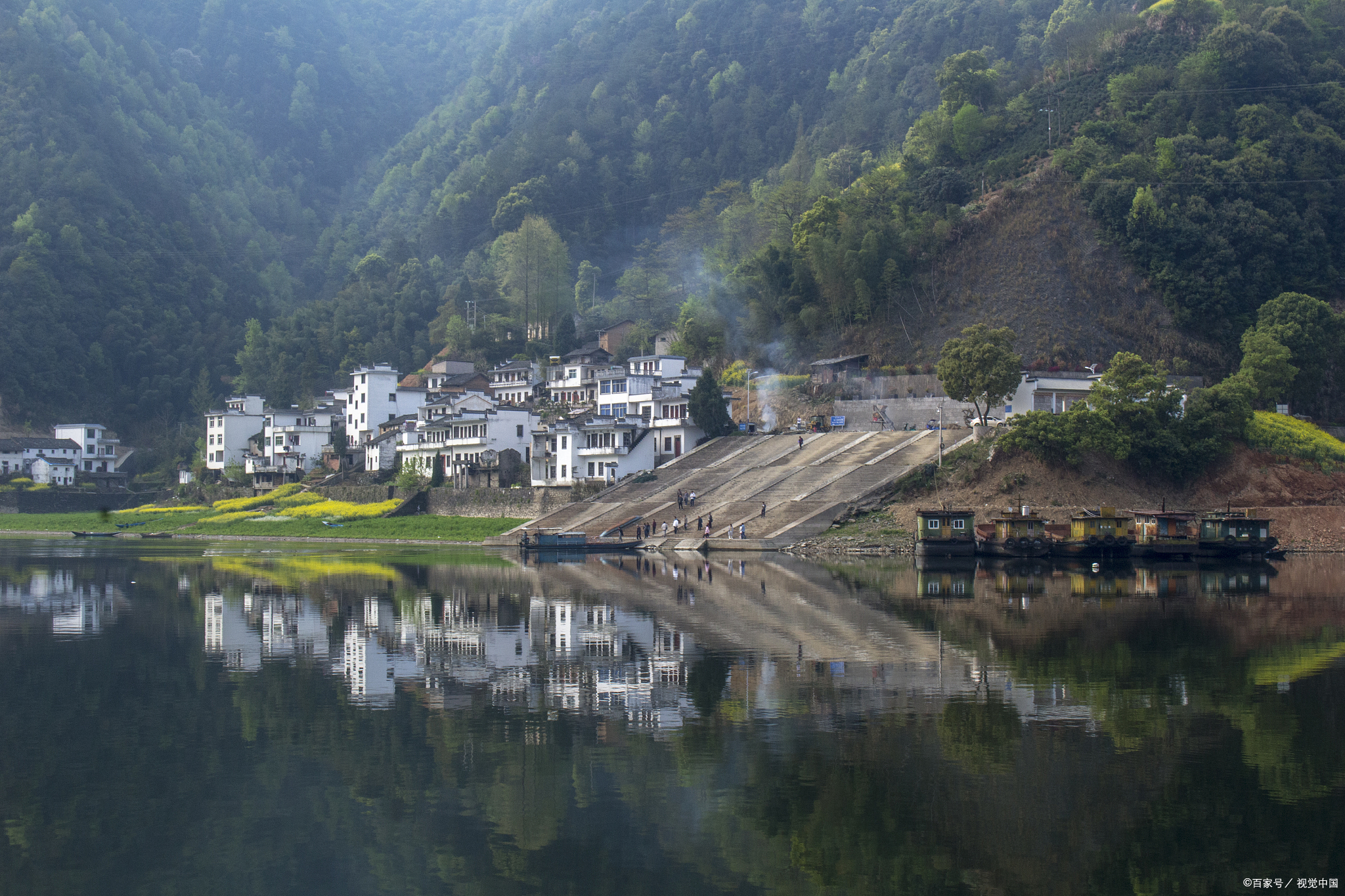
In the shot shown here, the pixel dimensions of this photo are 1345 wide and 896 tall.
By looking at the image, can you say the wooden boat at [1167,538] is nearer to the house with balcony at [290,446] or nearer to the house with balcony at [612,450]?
the house with balcony at [612,450]

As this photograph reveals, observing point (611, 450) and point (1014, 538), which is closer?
point (1014, 538)

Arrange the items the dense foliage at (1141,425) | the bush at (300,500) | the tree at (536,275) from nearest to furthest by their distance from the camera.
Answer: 1. the dense foliage at (1141,425)
2. the bush at (300,500)
3. the tree at (536,275)

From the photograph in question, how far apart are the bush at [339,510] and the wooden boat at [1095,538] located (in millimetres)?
44722

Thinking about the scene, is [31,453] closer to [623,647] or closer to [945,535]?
[945,535]

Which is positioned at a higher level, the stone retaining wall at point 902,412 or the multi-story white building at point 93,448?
the multi-story white building at point 93,448

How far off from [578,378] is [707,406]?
71.4 ft

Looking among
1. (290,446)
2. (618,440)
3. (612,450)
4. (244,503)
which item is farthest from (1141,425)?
(290,446)

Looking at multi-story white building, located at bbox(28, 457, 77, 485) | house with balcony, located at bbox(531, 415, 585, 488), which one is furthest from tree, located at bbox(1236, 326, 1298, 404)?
multi-story white building, located at bbox(28, 457, 77, 485)

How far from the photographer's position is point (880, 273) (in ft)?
281

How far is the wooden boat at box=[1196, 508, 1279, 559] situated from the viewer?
50.6m

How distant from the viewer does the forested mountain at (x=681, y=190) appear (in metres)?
83.6

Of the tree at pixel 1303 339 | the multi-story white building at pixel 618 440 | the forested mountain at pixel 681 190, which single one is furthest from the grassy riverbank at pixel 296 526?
the tree at pixel 1303 339

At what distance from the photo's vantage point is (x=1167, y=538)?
5119cm

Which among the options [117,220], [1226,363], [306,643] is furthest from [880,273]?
[117,220]
